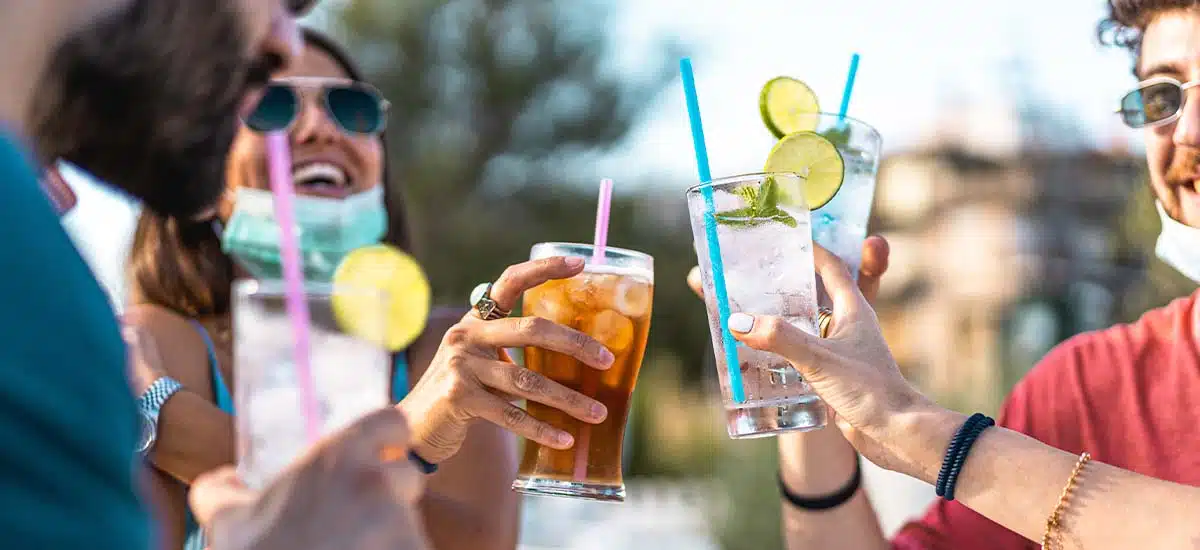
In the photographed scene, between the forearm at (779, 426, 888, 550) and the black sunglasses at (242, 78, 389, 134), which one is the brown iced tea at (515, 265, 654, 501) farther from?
the black sunglasses at (242, 78, 389, 134)

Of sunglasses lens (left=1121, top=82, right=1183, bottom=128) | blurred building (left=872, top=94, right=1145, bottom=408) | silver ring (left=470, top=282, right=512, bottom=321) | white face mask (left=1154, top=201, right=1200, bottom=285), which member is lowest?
blurred building (left=872, top=94, right=1145, bottom=408)

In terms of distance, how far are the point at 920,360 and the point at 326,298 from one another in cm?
2445

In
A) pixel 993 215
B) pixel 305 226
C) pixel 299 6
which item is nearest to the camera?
pixel 299 6

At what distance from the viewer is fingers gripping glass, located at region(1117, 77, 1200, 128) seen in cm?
230

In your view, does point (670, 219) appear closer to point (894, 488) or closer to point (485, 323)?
point (894, 488)

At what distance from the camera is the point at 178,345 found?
2.68 meters

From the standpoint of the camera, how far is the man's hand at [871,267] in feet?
7.05

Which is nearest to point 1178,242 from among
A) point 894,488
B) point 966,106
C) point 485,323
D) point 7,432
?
point 485,323

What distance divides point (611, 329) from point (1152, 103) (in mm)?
1282

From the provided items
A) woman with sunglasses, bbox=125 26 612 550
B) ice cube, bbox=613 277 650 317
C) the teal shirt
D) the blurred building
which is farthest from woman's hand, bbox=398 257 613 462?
the blurred building

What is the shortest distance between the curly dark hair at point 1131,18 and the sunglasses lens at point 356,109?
1918 mm

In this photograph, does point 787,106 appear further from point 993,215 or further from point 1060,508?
point 993,215

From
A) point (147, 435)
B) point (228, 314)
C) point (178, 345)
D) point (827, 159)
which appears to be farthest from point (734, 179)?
point (228, 314)

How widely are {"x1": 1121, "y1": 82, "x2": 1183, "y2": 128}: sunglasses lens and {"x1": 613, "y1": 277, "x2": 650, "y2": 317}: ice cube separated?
1.16 meters
